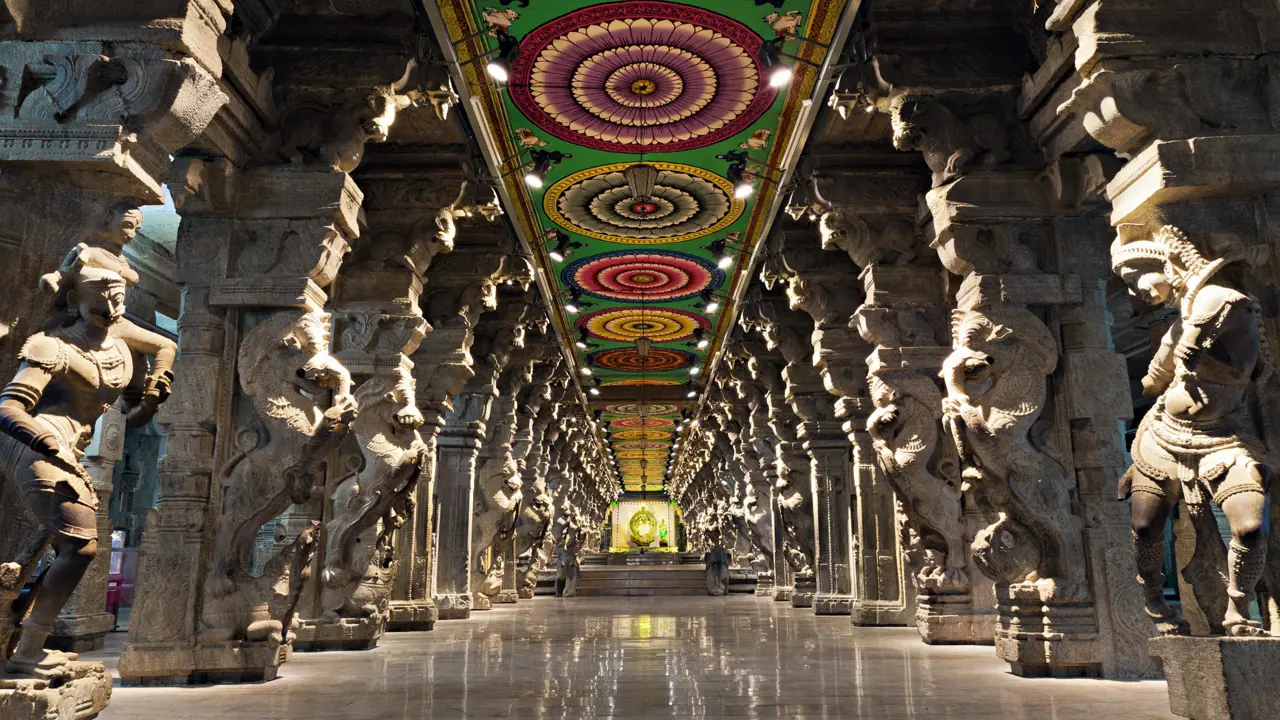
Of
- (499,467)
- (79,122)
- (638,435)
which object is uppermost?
(638,435)

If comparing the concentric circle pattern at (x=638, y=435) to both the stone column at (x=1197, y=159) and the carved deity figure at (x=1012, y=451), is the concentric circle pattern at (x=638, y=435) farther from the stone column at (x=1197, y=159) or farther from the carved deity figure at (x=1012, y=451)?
the stone column at (x=1197, y=159)

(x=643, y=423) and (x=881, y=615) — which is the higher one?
(x=643, y=423)

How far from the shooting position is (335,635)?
308 inches

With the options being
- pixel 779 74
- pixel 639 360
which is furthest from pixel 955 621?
pixel 639 360

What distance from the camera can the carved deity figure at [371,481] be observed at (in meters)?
7.75

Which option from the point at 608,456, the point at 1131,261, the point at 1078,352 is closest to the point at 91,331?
the point at 1131,261

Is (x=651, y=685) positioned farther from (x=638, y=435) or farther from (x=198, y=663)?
(x=638, y=435)

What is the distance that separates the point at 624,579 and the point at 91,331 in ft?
59.4

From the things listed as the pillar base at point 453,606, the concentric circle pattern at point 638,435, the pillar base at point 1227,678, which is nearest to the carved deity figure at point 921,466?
the pillar base at point 1227,678

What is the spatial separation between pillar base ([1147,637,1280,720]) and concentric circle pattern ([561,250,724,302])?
29.4 ft

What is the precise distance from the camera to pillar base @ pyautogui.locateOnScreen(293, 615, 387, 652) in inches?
305

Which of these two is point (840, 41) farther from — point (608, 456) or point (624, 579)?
point (608, 456)

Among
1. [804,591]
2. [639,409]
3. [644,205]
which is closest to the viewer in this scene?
[644,205]

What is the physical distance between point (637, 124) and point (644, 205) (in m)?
1.98
